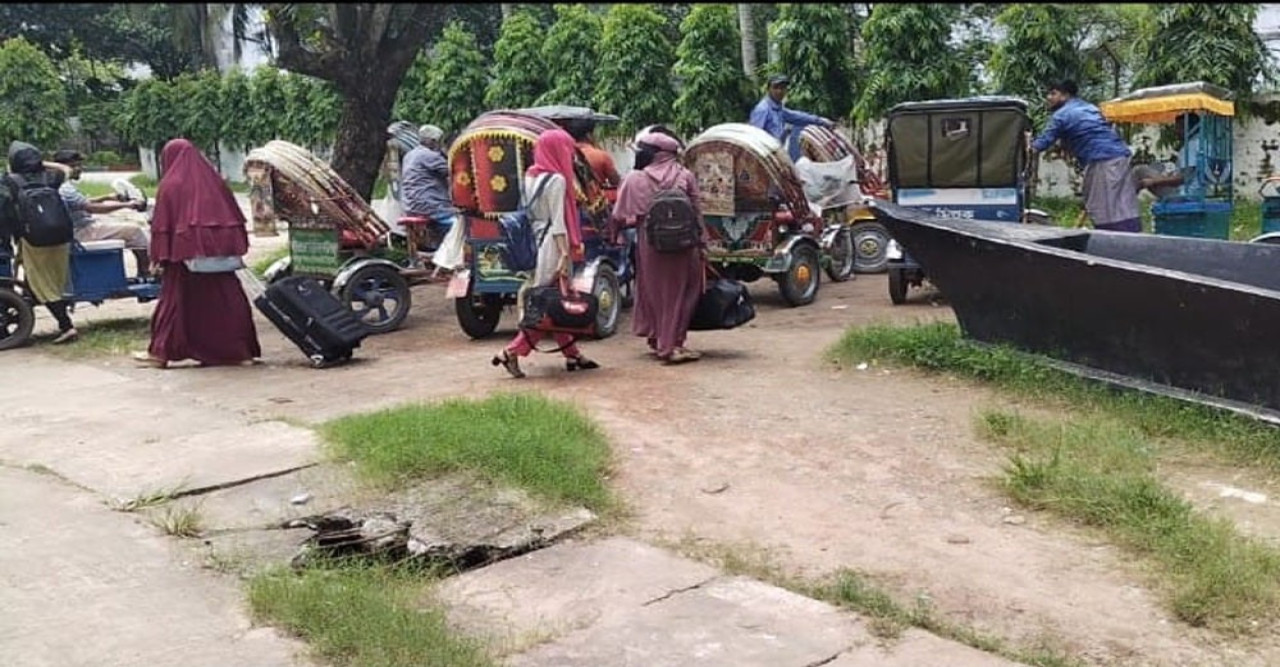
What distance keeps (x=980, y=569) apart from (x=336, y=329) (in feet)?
18.7

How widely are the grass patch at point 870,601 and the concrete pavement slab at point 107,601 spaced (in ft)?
5.35

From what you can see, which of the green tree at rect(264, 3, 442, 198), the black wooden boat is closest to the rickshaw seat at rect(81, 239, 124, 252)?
the green tree at rect(264, 3, 442, 198)

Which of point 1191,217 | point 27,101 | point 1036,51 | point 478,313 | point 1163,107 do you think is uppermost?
point 27,101

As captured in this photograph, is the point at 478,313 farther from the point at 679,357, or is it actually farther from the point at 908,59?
the point at 908,59

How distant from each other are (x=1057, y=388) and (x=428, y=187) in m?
6.13

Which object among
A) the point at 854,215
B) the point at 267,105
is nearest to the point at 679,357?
the point at 854,215

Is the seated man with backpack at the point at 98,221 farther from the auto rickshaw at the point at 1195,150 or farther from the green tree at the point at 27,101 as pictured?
the green tree at the point at 27,101

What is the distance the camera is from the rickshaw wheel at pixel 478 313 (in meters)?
9.95

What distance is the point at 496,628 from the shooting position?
14.1 ft

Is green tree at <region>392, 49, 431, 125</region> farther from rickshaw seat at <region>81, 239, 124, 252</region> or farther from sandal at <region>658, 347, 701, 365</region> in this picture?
sandal at <region>658, 347, 701, 365</region>

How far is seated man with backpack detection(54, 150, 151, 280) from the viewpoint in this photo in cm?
A: 1059

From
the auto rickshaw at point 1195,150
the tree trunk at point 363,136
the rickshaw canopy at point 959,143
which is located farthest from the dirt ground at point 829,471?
the tree trunk at point 363,136

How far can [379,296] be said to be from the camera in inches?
421

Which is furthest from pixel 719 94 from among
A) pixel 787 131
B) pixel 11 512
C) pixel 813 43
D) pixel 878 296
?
pixel 11 512
